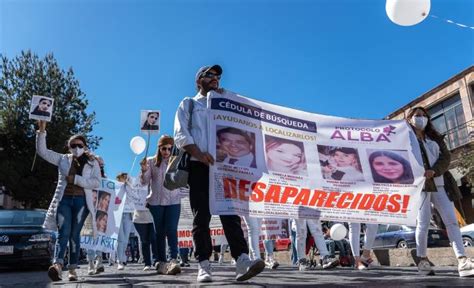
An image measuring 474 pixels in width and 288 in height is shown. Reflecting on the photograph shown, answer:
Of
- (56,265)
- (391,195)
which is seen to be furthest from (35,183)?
(391,195)

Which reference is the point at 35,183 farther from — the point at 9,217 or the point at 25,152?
the point at 9,217

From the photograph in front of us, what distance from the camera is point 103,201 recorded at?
780cm

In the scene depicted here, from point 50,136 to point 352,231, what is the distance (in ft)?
87.3

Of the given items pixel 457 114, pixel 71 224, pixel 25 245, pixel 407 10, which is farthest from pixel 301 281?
pixel 457 114

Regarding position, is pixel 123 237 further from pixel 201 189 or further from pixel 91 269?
pixel 201 189

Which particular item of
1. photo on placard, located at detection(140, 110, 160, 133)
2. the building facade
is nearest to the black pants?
photo on placard, located at detection(140, 110, 160, 133)

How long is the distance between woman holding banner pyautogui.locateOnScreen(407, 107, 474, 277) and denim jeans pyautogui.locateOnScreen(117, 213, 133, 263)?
584 cm

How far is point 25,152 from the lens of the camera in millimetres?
28859

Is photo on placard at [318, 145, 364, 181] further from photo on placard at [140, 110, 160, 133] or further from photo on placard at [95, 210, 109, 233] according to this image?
photo on placard at [140, 110, 160, 133]

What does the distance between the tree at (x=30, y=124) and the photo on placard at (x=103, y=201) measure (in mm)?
19996

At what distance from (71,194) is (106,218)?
2202 mm

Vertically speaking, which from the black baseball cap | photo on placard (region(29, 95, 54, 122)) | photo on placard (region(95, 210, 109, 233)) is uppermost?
photo on placard (region(29, 95, 54, 122))

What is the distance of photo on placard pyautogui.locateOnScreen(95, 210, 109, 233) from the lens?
7.49m

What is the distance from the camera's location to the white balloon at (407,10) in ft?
22.4
